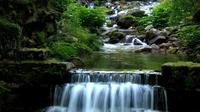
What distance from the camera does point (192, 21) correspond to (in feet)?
72.7

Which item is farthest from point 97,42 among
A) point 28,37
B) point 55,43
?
point 28,37

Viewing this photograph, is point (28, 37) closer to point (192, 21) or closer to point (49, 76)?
point (49, 76)

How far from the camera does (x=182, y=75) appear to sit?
496 inches

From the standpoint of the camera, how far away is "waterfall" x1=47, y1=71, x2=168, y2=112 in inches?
503

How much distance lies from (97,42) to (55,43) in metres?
6.99

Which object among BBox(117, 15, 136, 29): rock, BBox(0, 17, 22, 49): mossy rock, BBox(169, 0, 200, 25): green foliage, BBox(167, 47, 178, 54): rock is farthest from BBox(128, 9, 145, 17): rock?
BBox(0, 17, 22, 49): mossy rock

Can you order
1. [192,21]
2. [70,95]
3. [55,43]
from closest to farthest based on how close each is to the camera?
[70,95]
[55,43]
[192,21]

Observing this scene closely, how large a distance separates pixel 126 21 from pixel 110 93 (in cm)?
2275

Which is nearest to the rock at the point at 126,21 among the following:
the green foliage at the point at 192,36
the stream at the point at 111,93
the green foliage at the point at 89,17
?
the green foliage at the point at 89,17

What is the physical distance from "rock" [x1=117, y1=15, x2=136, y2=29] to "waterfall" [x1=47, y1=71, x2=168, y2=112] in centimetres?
2181

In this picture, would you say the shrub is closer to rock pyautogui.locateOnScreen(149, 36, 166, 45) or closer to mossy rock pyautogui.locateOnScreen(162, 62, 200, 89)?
mossy rock pyautogui.locateOnScreen(162, 62, 200, 89)

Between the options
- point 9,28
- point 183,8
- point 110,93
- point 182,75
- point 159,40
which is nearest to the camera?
point 182,75

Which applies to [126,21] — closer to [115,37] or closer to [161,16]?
[161,16]

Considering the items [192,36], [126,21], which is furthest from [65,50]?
[126,21]
